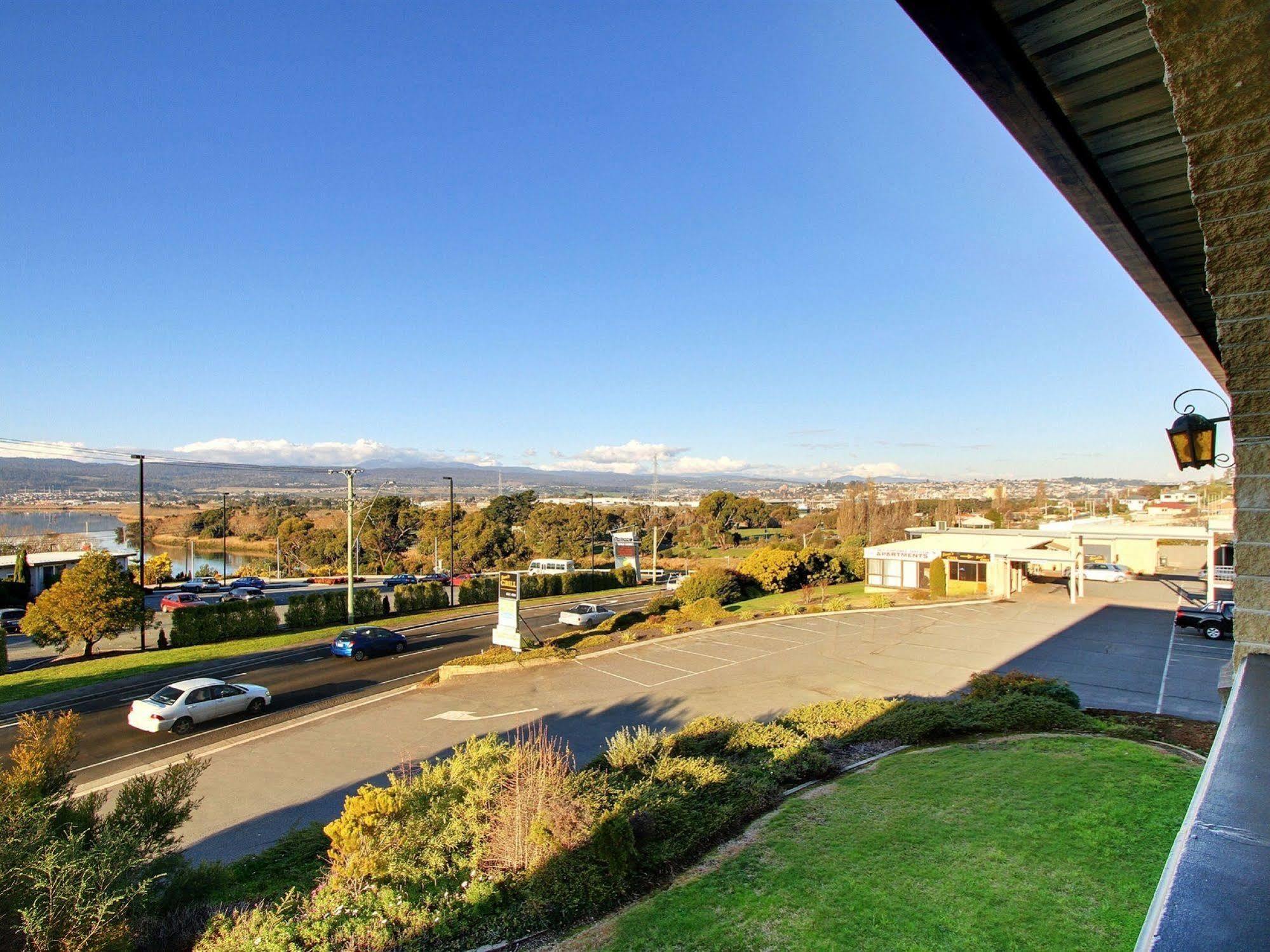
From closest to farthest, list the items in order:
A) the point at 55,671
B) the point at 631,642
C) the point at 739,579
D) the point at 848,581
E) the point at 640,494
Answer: the point at 55,671 < the point at 631,642 < the point at 739,579 < the point at 848,581 < the point at 640,494

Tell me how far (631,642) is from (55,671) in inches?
707

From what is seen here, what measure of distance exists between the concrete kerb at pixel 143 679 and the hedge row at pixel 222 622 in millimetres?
3156

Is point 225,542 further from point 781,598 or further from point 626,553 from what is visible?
point 781,598

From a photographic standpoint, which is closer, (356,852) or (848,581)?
(356,852)

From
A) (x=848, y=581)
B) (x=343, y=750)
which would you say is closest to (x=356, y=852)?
(x=343, y=750)

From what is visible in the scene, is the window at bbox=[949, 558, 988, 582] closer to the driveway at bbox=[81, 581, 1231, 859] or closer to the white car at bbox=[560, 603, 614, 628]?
the driveway at bbox=[81, 581, 1231, 859]

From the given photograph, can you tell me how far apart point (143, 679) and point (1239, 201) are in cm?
2520

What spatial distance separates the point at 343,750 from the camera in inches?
530

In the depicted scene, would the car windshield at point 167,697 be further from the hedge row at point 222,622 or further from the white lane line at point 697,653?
the white lane line at point 697,653

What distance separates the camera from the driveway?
38.4ft

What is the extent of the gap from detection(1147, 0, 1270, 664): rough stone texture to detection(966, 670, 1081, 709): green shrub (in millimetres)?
11146

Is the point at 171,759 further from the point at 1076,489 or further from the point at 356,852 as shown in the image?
the point at 1076,489

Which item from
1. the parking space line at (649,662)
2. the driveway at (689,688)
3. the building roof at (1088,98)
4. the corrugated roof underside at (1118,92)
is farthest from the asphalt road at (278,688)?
the corrugated roof underside at (1118,92)

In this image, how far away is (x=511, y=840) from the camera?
22.7 ft
